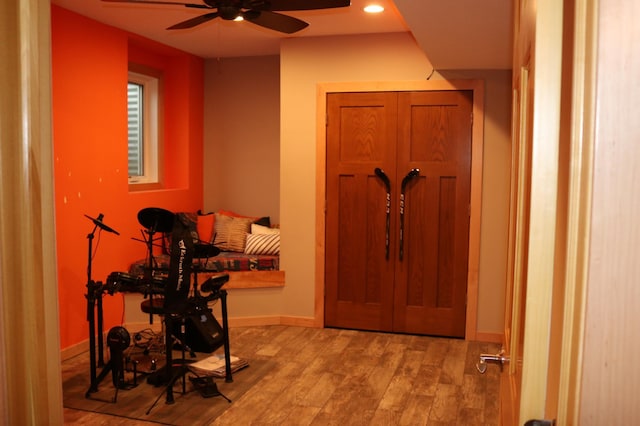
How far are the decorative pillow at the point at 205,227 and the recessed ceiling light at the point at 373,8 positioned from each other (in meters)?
2.60

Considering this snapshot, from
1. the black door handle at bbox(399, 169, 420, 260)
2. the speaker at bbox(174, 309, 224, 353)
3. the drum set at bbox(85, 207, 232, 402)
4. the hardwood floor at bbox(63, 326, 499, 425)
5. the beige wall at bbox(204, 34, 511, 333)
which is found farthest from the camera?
the black door handle at bbox(399, 169, 420, 260)

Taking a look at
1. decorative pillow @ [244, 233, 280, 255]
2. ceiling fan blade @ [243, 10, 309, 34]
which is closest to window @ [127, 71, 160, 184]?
decorative pillow @ [244, 233, 280, 255]

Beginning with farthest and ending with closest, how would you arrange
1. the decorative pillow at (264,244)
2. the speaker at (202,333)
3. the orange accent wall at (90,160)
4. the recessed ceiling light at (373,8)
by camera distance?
the decorative pillow at (264,244), the orange accent wall at (90,160), the recessed ceiling light at (373,8), the speaker at (202,333)

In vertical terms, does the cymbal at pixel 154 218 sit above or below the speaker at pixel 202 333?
above

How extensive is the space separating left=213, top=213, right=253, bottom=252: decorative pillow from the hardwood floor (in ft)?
2.70

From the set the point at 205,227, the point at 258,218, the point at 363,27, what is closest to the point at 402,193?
the point at 363,27

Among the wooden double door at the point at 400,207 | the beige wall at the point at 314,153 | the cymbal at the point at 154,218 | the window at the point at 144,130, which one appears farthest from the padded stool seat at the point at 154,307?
the window at the point at 144,130

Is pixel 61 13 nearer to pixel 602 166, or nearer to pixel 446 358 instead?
pixel 446 358

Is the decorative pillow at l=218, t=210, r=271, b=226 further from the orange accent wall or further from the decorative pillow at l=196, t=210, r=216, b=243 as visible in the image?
the orange accent wall

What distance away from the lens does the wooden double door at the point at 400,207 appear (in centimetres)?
498

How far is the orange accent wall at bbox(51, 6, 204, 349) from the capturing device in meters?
4.41

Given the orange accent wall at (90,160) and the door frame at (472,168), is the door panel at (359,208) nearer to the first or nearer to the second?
the door frame at (472,168)

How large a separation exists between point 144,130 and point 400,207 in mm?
2687

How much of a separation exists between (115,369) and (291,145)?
2.39m
